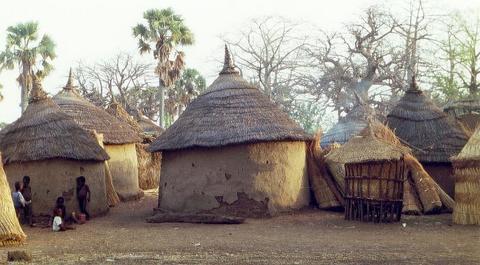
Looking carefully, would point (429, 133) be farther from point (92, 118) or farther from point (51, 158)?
point (92, 118)

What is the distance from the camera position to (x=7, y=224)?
10328 mm

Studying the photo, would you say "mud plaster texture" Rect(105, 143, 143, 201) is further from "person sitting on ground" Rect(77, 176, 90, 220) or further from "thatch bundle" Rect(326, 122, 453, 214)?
"thatch bundle" Rect(326, 122, 453, 214)

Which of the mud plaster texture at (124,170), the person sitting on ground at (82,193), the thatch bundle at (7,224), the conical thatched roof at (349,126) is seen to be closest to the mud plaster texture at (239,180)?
the person sitting on ground at (82,193)

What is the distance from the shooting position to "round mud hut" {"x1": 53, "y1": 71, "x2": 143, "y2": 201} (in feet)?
63.3

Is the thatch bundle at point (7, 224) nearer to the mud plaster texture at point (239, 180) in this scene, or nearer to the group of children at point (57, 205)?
the group of children at point (57, 205)

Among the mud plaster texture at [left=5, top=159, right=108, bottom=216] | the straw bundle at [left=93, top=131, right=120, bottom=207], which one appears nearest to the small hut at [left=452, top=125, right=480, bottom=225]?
the mud plaster texture at [left=5, top=159, right=108, bottom=216]

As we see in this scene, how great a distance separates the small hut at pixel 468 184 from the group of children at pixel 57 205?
8.15m

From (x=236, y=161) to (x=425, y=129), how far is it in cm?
628

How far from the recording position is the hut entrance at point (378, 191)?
41.8 ft

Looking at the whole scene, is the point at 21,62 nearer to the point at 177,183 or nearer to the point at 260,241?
the point at 177,183

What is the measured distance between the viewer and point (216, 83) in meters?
16.0

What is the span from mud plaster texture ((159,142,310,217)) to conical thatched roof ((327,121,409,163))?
1257mm

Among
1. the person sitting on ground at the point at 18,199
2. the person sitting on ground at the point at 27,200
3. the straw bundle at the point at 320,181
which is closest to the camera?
the person sitting on ground at the point at 18,199

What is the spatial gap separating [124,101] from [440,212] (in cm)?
2877
